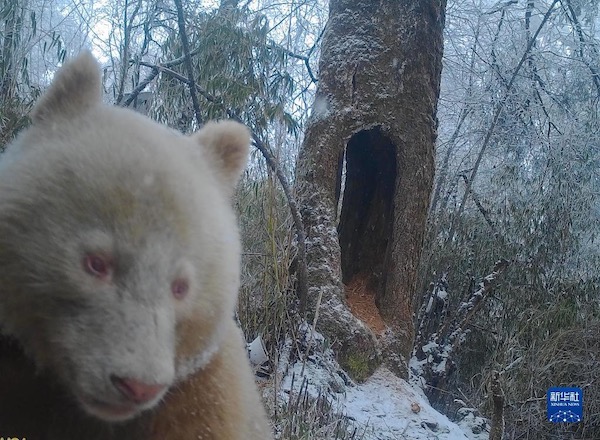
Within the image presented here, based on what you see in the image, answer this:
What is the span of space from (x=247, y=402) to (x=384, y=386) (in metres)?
3.00

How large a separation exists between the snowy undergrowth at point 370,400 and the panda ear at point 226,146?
2.16 metres

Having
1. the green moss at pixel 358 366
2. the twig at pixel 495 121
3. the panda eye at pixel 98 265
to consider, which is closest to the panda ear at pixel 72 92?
the panda eye at pixel 98 265

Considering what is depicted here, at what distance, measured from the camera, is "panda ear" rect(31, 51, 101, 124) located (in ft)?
3.67

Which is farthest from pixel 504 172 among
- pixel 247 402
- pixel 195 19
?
pixel 247 402

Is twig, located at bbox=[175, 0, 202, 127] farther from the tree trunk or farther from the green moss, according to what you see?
the green moss

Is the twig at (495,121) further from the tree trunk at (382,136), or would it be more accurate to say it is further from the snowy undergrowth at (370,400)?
the snowy undergrowth at (370,400)

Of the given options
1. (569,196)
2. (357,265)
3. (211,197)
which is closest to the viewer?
(211,197)

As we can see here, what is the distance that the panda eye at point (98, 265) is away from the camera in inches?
35.9

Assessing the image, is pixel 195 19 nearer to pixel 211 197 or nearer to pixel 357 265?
pixel 357 265

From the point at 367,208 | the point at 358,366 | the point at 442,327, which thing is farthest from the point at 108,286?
the point at 442,327

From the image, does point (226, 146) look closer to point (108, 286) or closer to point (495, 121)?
point (108, 286)

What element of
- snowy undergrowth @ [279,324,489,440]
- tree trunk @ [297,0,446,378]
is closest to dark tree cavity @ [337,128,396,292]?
tree trunk @ [297,0,446,378]

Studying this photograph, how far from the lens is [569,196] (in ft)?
22.4

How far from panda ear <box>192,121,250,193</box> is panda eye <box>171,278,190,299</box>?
30cm
